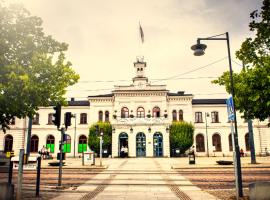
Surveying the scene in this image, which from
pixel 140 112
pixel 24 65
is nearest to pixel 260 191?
pixel 24 65

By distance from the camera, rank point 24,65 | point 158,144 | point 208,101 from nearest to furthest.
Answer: point 24,65
point 158,144
point 208,101

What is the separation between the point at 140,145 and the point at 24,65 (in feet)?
101

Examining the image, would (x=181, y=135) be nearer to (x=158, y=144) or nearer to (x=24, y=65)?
(x=158, y=144)

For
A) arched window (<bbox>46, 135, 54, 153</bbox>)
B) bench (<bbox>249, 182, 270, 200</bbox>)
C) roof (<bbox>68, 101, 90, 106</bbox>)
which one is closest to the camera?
bench (<bbox>249, 182, 270, 200</bbox>)

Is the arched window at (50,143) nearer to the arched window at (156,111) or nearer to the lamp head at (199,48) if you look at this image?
the arched window at (156,111)

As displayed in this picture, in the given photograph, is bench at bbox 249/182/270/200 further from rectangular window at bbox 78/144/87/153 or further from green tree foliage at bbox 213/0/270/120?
rectangular window at bbox 78/144/87/153

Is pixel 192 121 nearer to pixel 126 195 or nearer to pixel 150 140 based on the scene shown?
pixel 150 140

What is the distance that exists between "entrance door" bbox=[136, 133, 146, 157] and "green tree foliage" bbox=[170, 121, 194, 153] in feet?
14.4

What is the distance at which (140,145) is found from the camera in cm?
3803

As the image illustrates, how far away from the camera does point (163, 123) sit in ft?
125

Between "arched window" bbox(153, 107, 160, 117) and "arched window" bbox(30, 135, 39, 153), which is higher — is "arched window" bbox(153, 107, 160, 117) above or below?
above

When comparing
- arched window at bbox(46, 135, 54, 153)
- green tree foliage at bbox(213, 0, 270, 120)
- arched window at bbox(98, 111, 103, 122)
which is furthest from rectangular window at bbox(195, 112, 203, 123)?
green tree foliage at bbox(213, 0, 270, 120)

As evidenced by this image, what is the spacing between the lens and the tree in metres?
7.96

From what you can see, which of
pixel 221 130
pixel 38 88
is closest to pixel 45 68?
pixel 38 88
